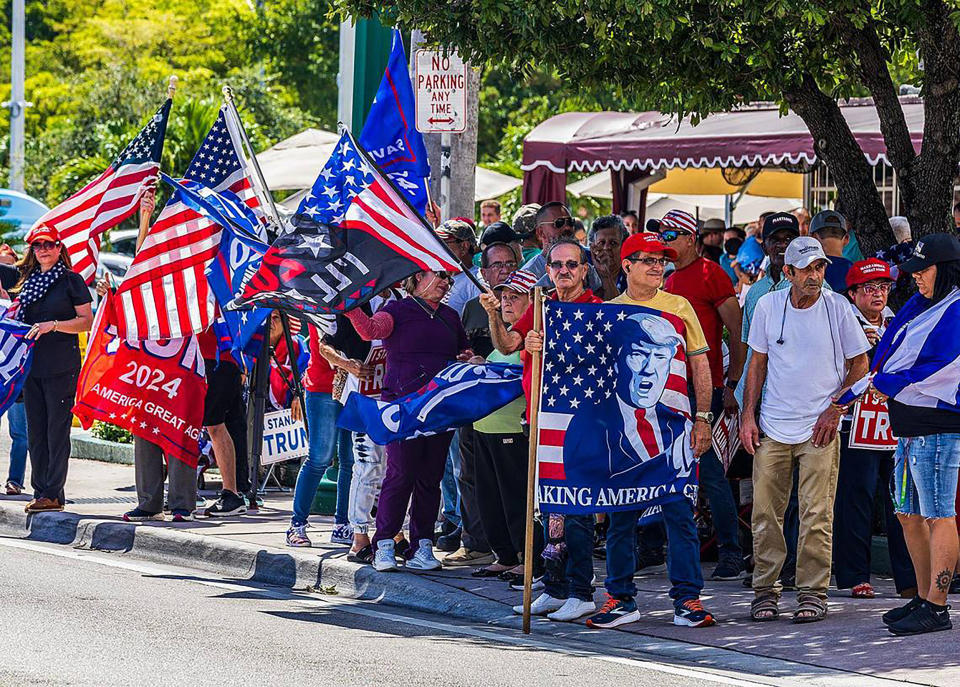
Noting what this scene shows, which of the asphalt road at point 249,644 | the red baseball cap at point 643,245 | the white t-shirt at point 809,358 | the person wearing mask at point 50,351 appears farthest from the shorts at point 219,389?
the white t-shirt at point 809,358

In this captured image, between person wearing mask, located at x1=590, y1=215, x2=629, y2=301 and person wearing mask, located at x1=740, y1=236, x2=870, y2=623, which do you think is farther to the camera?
person wearing mask, located at x1=590, y1=215, x2=629, y2=301

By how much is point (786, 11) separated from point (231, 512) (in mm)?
5954

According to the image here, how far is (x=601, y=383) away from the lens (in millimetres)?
8641

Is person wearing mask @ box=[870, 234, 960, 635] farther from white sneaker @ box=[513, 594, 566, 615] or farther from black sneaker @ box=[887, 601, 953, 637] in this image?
white sneaker @ box=[513, 594, 566, 615]

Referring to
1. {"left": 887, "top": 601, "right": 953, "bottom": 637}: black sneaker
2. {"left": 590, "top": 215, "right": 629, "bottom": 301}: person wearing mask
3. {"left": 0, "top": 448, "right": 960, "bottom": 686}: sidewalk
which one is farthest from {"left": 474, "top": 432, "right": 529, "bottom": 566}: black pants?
{"left": 887, "top": 601, "right": 953, "bottom": 637}: black sneaker

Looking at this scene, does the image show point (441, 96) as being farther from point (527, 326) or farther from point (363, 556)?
point (363, 556)

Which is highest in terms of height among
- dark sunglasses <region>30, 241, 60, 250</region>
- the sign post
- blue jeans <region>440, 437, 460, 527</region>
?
the sign post

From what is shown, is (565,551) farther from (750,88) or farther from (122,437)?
(122,437)

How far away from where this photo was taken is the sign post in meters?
11.8

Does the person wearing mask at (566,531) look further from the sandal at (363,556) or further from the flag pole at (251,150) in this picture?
the flag pole at (251,150)

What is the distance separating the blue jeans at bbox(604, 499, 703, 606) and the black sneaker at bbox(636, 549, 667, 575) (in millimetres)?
1479

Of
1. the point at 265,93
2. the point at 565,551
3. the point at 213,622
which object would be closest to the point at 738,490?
the point at 565,551

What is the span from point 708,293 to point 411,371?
1873 mm

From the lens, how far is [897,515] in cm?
841
